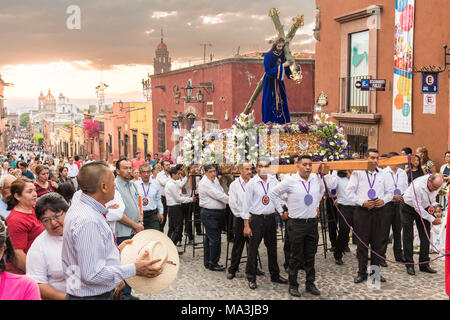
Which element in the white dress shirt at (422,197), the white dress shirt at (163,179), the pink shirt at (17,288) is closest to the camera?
the pink shirt at (17,288)

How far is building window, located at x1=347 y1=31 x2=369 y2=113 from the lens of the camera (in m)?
13.5

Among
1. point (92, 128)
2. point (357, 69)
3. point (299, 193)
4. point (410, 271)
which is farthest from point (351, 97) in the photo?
→ point (92, 128)

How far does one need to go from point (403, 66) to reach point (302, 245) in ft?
24.6

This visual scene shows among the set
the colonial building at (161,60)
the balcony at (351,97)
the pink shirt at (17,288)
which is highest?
the colonial building at (161,60)

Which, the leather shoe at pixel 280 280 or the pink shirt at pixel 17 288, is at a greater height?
the pink shirt at pixel 17 288

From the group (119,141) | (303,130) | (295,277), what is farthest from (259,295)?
(119,141)

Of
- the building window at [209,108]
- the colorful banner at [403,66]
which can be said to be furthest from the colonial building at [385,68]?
the building window at [209,108]

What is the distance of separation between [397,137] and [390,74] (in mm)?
1746

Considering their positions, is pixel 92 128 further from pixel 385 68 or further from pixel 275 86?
pixel 275 86

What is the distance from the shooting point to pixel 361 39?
13656mm

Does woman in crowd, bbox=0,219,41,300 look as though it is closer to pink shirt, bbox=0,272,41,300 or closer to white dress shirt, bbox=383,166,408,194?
pink shirt, bbox=0,272,41,300

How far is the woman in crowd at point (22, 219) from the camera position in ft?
13.5

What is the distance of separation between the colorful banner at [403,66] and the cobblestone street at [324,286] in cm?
517

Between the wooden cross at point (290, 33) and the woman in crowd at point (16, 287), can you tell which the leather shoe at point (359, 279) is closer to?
the wooden cross at point (290, 33)
